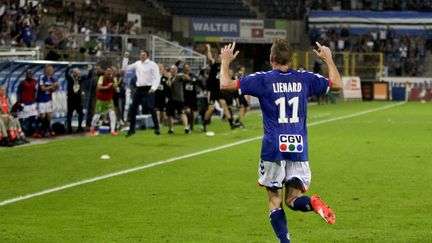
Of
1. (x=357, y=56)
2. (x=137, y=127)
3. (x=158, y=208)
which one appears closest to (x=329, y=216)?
(x=158, y=208)

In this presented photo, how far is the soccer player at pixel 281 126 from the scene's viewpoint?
9.35 m

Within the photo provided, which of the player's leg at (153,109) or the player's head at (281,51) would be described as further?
the player's leg at (153,109)

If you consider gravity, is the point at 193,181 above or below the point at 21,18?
below

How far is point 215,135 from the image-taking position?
2803 centimetres

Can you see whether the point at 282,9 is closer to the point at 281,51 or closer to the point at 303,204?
the point at 281,51

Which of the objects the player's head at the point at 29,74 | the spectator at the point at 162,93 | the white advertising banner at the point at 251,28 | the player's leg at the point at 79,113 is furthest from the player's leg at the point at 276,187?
the white advertising banner at the point at 251,28

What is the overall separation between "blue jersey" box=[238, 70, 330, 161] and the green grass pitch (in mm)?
1760

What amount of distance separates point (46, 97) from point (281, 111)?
19.4m

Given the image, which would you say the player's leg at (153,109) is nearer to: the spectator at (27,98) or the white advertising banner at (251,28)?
the spectator at (27,98)

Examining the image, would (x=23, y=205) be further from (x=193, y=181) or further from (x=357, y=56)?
(x=357, y=56)

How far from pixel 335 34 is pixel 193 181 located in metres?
47.9

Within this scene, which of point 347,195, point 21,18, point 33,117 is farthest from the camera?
point 21,18

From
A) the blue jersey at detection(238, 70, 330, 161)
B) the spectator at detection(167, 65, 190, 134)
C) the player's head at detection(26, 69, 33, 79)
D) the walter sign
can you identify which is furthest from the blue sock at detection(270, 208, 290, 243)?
the walter sign

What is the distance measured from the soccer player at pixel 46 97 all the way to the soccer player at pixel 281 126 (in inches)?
742
